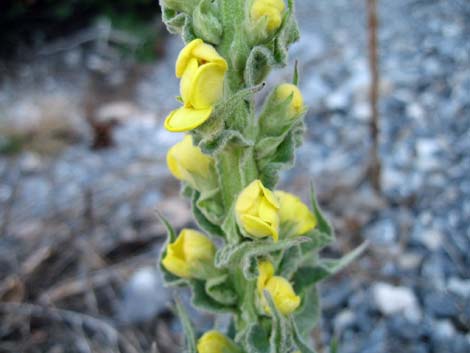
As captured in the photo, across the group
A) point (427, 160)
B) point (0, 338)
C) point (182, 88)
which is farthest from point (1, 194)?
point (182, 88)

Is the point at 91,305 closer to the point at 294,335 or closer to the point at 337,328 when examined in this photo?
the point at 337,328

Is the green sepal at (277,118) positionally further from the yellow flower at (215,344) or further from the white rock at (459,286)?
the white rock at (459,286)

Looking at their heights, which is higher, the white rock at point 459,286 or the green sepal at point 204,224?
the green sepal at point 204,224

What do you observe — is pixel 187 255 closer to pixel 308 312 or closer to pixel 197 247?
pixel 197 247

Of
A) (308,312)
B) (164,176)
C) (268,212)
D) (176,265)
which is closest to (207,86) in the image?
(268,212)

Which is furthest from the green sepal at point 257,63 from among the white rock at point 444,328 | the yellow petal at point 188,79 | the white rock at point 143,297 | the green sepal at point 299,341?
the white rock at point 143,297

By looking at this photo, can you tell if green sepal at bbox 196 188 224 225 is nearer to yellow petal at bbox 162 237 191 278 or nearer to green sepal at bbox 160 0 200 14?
yellow petal at bbox 162 237 191 278

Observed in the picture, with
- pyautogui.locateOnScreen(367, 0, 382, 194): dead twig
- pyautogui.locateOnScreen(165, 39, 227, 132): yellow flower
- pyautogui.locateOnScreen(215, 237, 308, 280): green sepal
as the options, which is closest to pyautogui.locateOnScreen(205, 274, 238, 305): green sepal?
pyautogui.locateOnScreen(215, 237, 308, 280): green sepal
